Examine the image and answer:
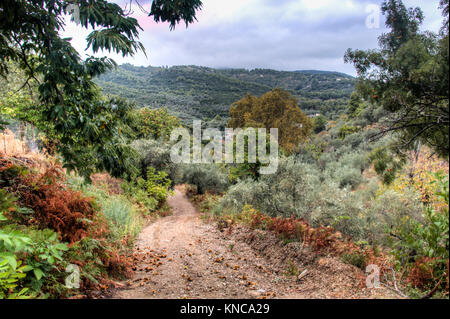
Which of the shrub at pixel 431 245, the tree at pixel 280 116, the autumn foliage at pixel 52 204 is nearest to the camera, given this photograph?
the shrub at pixel 431 245

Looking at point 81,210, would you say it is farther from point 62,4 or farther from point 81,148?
point 62,4

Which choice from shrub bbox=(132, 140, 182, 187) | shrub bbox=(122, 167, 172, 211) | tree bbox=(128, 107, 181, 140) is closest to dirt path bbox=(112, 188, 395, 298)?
shrub bbox=(122, 167, 172, 211)

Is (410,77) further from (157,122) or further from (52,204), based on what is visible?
(157,122)

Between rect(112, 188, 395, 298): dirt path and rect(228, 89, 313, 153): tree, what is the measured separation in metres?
14.9

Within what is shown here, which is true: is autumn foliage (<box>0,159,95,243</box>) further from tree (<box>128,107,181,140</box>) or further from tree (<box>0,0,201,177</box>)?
tree (<box>128,107,181,140</box>)

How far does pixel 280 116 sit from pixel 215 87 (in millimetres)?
6558

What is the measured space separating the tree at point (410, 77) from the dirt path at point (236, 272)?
182 centimetres

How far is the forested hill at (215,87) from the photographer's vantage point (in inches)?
571

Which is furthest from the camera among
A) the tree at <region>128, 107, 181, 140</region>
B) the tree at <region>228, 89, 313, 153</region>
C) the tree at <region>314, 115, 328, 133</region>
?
the tree at <region>314, 115, 328, 133</region>

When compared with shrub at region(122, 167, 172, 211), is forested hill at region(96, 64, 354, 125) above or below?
above

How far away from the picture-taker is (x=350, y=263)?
416cm

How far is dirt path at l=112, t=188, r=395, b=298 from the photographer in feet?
11.4

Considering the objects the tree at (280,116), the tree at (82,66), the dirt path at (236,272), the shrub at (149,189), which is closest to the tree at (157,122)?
the tree at (280,116)

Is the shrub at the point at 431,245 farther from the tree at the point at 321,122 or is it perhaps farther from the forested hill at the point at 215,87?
the tree at the point at 321,122
